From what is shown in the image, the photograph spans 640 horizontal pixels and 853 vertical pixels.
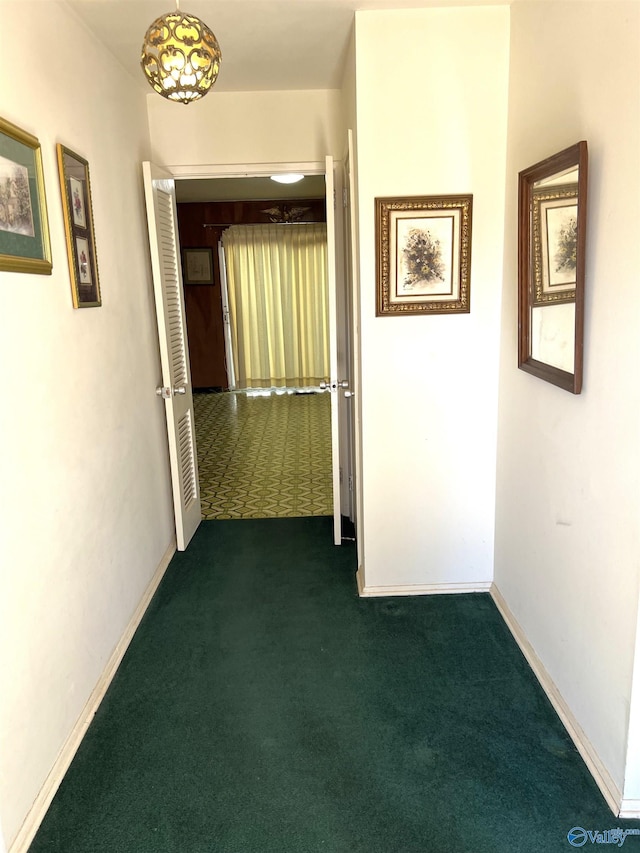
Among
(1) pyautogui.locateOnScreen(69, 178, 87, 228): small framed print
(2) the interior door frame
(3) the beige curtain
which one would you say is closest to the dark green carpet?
(1) pyautogui.locateOnScreen(69, 178, 87, 228): small framed print

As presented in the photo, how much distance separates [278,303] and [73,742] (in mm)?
6287

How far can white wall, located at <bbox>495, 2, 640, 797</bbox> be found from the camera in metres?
1.59

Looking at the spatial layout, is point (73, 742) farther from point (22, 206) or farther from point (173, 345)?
point (173, 345)

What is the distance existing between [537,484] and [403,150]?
143 centimetres

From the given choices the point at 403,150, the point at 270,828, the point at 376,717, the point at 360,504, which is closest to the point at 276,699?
the point at 376,717

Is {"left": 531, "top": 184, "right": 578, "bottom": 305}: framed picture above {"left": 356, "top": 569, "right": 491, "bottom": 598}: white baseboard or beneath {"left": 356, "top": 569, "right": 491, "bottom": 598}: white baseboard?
above

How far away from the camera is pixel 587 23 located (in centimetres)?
175

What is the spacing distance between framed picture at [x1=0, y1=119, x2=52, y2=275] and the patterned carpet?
237 cm

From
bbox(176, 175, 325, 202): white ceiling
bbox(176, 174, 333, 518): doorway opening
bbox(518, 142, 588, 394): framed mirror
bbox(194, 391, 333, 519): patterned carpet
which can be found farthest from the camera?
bbox(176, 175, 325, 202): white ceiling

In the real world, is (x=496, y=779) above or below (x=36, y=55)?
below

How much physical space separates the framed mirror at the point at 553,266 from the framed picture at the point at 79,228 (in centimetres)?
161

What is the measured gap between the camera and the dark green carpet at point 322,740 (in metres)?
1.69

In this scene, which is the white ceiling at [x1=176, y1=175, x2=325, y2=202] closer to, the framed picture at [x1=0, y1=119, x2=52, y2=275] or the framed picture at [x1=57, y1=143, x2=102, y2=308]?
the framed picture at [x1=57, y1=143, x2=102, y2=308]

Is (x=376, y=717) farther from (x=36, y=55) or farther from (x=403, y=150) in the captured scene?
(x=36, y=55)
